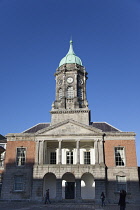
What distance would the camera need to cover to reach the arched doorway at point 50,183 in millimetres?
30908

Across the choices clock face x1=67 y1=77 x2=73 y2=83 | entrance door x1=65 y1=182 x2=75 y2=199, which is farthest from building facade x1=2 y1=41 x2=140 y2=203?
clock face x1=67 y1=77 x2=73 y2=83

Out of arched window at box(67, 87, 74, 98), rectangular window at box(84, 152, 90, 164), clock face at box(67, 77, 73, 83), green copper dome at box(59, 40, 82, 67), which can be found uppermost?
green copper dome at box(59, 40, 82, 67)

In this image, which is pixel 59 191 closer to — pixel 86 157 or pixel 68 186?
pixel 68 186

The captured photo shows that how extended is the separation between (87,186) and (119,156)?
641cm

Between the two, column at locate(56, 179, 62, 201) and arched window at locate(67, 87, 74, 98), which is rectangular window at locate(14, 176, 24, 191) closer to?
column at locate(56, 179, 62, 201)

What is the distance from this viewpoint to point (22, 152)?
31625mm

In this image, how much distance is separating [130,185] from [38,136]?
14.2 metres

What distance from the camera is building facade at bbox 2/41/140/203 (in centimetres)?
2848

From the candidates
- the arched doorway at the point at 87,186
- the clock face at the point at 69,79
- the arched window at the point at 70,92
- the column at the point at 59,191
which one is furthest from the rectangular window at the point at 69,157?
the clock face at the point at 69,79

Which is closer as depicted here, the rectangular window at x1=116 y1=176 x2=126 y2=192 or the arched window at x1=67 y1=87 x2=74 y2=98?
the rectangular window at x1=116 y1=176 x2=126 y2=192

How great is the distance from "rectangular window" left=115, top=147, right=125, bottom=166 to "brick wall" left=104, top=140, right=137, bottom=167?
572mm

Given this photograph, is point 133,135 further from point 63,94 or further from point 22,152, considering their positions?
point 22,152

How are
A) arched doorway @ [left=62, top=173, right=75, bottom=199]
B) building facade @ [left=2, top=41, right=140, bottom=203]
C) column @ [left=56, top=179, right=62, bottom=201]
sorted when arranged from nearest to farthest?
1. column @ [left=56, top=179, right=62, bottom=201]
2. building facade @ [left=2, top=41, right=140, bottom=203]
3. arched doorway @ [left=62, top=173, right=75, bottom=199]

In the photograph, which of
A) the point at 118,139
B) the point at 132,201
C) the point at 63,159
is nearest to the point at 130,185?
the point at 132,201
